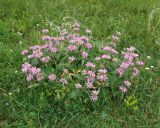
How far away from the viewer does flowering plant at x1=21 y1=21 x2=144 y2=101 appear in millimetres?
3713

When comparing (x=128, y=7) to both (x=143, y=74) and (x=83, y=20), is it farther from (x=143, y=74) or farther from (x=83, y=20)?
(x=143, y=74)

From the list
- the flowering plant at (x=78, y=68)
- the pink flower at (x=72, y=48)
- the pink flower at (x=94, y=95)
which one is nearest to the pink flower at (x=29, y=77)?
the flowering plant at (x=78, y=68)

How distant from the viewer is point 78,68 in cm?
394

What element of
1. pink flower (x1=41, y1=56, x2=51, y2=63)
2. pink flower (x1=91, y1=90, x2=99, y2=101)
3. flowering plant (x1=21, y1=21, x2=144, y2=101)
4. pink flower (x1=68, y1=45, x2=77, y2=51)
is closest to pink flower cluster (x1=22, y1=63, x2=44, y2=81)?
flowering plant (x1=21, y1=21, x2=144, y2=101)

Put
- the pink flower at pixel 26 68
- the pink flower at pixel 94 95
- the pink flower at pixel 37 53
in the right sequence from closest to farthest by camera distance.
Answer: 1. the pink flower at pixel 94 95
2. the pink flower at pixel 26 68
3. the pink flower at pixel 37 53

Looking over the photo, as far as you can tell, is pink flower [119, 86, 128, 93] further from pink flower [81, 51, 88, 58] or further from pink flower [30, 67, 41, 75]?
pink flower [30, 67, 41, 75]

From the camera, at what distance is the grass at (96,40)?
12.2 feet

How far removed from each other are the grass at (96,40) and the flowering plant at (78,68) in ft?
0.53

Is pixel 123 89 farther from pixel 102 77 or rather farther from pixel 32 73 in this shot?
pixel 32 73

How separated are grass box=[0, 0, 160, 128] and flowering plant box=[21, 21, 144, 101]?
0.16 metres

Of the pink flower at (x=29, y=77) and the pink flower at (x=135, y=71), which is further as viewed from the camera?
the pink flower at (x=135, y=71)

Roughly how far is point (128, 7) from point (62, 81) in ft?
8.64

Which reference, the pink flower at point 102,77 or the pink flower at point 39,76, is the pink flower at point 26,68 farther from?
the pink flower at point 102,77

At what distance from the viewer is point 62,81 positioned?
3.69 metres
